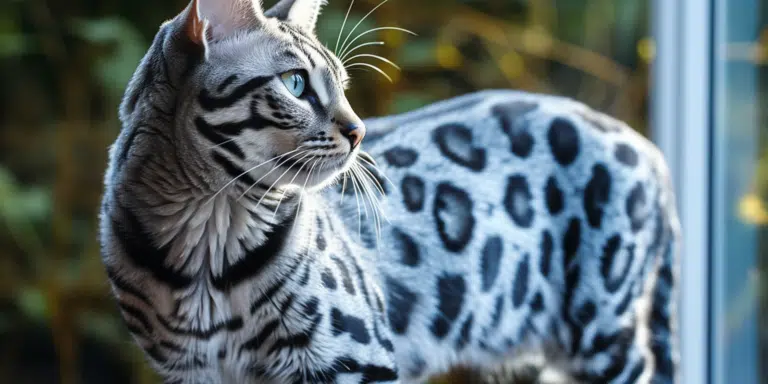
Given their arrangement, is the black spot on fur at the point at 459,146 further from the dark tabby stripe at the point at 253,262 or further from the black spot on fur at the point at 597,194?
the dark tabby stripe at the point at 253,262

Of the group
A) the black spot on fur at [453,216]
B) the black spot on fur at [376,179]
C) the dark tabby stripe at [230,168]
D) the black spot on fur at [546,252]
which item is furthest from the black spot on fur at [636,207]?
the dark tabby stripe at [230,168]

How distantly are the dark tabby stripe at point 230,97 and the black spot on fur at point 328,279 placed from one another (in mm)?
194

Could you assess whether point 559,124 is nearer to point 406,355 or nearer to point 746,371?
point 406,355

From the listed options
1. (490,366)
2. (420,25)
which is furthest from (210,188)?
(420,25)

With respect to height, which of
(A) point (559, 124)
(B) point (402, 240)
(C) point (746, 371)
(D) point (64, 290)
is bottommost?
(C) point (746, 371)

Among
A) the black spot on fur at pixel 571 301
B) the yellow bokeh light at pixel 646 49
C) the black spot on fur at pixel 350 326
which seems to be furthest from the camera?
the yellow bokeh light at pixel 646 49

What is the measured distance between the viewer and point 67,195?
149 cm

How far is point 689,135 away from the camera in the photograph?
4.38 ft

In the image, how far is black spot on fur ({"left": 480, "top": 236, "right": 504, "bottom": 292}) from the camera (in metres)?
1.01

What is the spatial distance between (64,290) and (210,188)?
86cm

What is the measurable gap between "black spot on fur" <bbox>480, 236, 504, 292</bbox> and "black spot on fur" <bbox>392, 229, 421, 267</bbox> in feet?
0.29

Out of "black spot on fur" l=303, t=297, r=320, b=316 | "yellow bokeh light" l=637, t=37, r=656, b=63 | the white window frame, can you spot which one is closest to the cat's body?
"black spot on fur" l=303, t=297, r=320, b=316

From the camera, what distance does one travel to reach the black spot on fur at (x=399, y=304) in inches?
36.9

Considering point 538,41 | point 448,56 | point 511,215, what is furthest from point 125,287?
point 538,41
